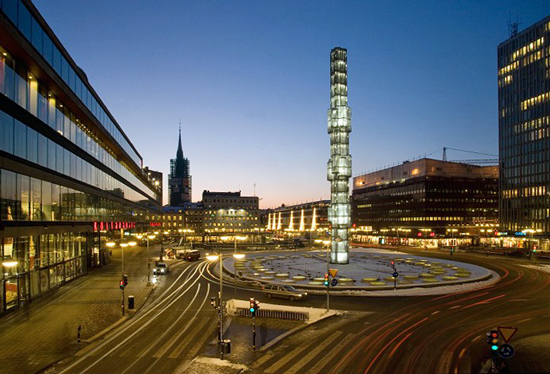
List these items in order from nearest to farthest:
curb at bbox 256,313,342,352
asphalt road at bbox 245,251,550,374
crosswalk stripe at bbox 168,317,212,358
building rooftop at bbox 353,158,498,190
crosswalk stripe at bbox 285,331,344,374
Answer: crosswalk stripe at bbox 285,331,344,374
asphalt road at bbox 245,251,550,374
crosswalk stripe at bbox 168,317,212,358
curb at bbox 256,313,342,352
building rooftop at bbox 353,158,498,190

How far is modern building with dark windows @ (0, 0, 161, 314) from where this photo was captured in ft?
104

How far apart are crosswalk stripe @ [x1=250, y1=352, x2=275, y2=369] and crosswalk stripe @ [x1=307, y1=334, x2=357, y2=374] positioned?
283cm

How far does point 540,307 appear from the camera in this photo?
36125mm

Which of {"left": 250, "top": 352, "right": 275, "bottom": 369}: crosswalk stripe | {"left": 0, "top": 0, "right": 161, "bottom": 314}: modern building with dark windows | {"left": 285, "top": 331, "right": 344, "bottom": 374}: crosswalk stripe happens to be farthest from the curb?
{"left": 0, "top": 0, "right": 161, "bottom": 314}: modern building with dark windows

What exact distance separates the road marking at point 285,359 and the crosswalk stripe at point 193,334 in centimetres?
607

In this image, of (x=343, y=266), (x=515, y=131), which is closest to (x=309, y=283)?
(x=343, y=266)

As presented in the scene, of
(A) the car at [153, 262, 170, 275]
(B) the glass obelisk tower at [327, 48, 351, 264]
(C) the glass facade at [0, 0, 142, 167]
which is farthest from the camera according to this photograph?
(B) the glass obelisk tower at [327, 48, 351, 264]

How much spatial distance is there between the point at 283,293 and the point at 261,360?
18.2m

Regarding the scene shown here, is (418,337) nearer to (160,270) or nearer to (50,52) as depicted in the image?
(50,52)

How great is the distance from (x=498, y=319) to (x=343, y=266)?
37.4 meters

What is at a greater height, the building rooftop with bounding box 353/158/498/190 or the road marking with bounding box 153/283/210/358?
the building rooftop with bounding box 353/158/498/190

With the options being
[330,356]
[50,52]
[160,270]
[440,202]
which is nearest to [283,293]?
[330,356]

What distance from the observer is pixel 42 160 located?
39219 mm

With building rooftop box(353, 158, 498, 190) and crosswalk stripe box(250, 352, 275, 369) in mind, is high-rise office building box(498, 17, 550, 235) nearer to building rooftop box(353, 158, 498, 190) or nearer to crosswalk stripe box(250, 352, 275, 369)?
building rooftop box(353, 158, 498, 190)
